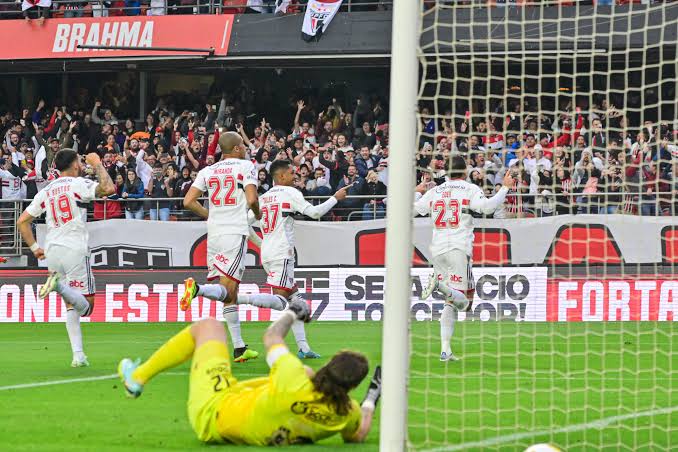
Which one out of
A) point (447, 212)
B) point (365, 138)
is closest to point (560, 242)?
point (365, 138)

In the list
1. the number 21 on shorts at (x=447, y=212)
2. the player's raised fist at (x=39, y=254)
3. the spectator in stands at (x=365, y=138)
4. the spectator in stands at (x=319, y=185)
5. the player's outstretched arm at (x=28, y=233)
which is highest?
the spectator in stands at (x=365, y=138)

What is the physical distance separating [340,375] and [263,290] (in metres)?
13.0

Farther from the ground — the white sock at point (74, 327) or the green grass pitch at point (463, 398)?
the white sock at point (74, 327)

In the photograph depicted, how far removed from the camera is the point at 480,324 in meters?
16.9

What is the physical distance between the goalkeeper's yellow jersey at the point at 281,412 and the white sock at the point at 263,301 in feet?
14.7

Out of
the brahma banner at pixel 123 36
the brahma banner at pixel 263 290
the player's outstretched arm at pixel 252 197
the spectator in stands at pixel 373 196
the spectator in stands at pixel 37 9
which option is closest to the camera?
the player's outstretched arm at pixel 252 197

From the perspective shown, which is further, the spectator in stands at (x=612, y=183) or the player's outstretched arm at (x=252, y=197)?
the spectator in stands at (x=612, y=183)

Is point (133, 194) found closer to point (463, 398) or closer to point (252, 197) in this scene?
point (252, 197)

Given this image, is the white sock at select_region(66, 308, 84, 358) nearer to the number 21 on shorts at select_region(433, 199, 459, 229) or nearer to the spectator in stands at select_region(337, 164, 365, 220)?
the number 21 on shorts at select_region(433, 199, 459, 229)

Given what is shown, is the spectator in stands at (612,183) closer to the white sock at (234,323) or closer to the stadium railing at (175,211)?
the stadium railing at (175,211)

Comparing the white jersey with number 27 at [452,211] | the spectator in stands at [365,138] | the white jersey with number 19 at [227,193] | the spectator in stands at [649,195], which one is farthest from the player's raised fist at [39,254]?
the spectator in stands at [365,138]

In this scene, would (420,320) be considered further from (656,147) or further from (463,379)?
(463,379)

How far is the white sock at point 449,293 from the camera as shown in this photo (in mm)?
12304

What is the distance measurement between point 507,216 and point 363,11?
9.06m
